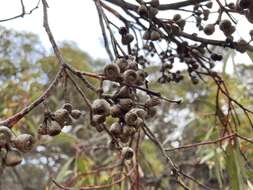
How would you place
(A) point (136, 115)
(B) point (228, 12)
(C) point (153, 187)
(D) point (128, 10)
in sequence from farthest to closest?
(C) point (153, 187), (D) point (128, 10), (B) point (228, 12), (A) point (136, 115)

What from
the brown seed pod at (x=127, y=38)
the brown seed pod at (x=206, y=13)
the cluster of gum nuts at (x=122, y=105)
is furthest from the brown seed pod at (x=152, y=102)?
the brown seed pod at (x=206, y=13)

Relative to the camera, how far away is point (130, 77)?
2.37 feet

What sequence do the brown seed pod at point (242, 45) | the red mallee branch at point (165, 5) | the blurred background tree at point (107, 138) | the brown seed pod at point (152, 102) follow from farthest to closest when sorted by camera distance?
the blurred background tree at point (107, 138) → the red mallee branch at point (165, 5) → the brown seed pod at point (242, 45) → the brown seed pod at point (152, 102)

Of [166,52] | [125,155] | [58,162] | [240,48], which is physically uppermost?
[58,162]

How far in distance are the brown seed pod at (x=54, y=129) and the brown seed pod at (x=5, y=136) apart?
2.9 inches

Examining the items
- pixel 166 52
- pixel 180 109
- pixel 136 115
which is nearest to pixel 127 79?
pixel 136 115

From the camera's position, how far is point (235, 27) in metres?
0.94

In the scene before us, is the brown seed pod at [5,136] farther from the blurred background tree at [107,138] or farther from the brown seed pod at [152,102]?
the blurred background tree at [107,138]

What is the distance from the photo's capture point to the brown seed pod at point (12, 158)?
60cm

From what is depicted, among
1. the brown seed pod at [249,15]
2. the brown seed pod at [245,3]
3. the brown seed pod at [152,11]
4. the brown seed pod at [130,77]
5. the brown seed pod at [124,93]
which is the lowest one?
the brown seed pod at [124,93]

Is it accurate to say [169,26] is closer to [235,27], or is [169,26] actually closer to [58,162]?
[235,27]

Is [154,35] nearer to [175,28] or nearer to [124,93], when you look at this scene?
[175,28]

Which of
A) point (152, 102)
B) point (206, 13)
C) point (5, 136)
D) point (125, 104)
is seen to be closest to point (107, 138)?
point (206, 13)

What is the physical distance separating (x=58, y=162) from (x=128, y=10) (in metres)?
3.34
